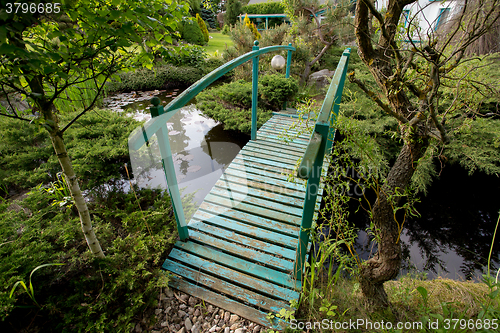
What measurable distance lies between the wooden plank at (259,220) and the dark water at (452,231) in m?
1.13

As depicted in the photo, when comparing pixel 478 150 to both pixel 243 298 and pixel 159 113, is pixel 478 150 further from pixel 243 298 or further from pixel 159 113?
pixel 159 113

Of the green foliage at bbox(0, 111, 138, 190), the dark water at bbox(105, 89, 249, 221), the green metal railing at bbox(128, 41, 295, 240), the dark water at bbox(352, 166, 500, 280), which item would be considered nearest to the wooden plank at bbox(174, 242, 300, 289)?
the green metal railing at bbox(128, 41, 295, 240)

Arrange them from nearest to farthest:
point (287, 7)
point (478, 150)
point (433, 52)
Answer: point (433, 52)
point (478, 150)
point (287, 7)

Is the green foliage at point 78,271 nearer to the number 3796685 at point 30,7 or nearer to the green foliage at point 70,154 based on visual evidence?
the green foliage at point 70,154

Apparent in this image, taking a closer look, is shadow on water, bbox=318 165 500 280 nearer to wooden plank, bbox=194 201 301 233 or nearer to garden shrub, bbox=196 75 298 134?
wooden plank, bbox=194 201 301 233

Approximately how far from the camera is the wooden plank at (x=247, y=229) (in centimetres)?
197

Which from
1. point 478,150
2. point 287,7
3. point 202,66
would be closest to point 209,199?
point 478,150

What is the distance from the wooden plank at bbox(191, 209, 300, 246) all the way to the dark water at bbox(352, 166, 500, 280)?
1232 mm

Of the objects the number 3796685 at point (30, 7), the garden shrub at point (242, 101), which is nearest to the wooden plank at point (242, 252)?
the number 3796685 at point (30, 7)

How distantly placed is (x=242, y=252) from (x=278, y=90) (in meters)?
3.72

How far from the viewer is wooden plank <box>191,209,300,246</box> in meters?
1.97

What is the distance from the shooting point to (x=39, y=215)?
1816 mm

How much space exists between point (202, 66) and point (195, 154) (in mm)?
6143

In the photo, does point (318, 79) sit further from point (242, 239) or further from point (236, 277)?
point (236, 277)
